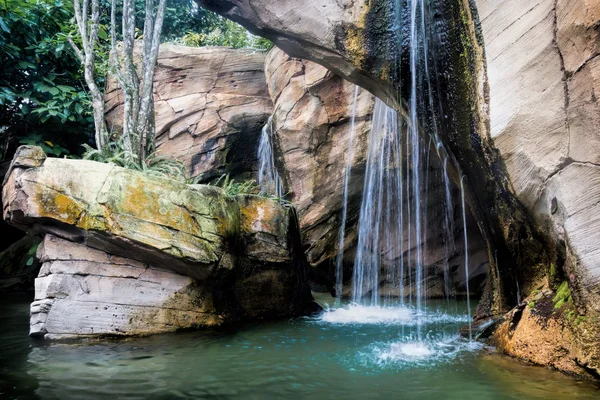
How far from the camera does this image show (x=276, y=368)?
4.48 m

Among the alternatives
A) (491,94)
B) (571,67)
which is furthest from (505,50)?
(571,67)

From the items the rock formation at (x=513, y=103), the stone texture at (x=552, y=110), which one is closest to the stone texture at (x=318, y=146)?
the rock formation at (x=513, y=103)

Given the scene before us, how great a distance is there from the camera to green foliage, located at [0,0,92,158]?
1064 cm

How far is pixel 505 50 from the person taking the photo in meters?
4.72

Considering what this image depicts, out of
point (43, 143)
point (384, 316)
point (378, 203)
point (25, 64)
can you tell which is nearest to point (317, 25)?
point (384, 316)

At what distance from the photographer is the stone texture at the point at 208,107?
12.2 metres

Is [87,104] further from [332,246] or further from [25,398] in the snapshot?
[25,398]

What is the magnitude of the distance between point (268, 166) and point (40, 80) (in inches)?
225

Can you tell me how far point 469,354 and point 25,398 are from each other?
4.07 metres

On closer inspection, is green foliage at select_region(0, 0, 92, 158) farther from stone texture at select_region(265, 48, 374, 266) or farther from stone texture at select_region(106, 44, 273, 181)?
stone texture at select_region(265, 48, 374, 266)

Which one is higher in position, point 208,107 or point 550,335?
point 208,107

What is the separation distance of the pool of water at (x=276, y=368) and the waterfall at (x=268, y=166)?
5.40 metres

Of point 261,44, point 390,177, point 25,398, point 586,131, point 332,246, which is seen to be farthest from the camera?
point 261,44

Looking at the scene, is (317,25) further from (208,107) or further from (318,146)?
(208,107)
